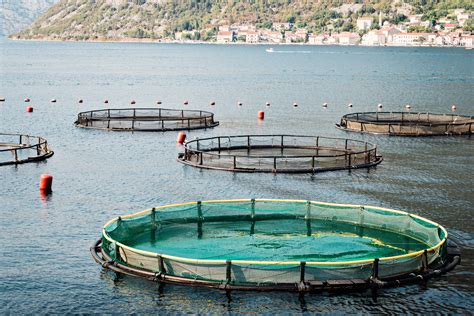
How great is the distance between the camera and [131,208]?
53625mm

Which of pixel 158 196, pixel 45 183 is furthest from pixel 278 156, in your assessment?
pixel 45 183

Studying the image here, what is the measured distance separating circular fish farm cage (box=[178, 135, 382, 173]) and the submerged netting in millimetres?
15659

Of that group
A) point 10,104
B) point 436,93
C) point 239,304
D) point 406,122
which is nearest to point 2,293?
point 239,304

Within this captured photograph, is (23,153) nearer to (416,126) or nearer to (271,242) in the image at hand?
(271,242)

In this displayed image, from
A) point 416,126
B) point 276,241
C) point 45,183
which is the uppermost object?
point 416,126

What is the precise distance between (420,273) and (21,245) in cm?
2342

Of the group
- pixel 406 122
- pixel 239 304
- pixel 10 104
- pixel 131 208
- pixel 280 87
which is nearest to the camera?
pixel 239 304

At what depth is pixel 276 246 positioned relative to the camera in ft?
143

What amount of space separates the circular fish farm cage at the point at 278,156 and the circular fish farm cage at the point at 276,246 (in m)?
15.9

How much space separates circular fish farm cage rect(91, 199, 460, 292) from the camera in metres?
35.9

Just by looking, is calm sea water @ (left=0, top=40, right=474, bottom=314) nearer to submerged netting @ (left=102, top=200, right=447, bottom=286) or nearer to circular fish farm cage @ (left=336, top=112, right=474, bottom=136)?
submerged netting @ (left=102, top=200, right=447, bottom=286)

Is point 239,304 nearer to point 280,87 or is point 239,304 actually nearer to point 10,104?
point 10,104

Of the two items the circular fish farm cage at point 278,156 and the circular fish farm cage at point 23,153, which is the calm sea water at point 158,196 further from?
the circular fish farm cage at point 278,156

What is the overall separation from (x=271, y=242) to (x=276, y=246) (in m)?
0.95
